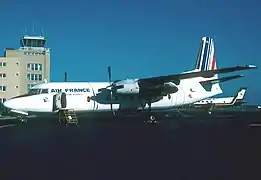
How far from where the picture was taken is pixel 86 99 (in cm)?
2917

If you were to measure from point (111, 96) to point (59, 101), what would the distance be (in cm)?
401

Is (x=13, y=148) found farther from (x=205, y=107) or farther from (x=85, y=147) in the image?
(x=205, y=107)

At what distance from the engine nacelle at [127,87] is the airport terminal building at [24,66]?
61307 mm

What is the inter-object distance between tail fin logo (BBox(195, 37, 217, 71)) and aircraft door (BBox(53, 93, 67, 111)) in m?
15.4

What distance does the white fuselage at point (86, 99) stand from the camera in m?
27.6

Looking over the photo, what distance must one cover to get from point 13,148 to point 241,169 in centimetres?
765

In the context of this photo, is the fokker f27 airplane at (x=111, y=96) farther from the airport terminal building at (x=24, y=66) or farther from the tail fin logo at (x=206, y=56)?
the airport terminal building at (x=24, y=66)

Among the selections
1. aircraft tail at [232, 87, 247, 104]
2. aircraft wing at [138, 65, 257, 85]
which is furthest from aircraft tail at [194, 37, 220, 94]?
aircraft tail at [232, 87, 247, 104]

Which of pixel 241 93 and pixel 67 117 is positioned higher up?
pixel 241 93

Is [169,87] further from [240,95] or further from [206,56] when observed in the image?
[240,95]

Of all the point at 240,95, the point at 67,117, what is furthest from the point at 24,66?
the point at 67,117

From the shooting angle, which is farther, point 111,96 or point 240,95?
point 240,95

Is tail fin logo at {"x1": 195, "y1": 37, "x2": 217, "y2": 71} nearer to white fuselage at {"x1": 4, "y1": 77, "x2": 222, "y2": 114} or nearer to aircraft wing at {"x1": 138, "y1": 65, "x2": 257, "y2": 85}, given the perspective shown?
white fuselage at {"x1": 4, "y1": 77, "x2": 222, "y2": 114}

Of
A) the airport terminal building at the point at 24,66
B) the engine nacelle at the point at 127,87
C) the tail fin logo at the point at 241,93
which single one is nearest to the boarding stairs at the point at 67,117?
the engine nacelle at the point at 127,87
